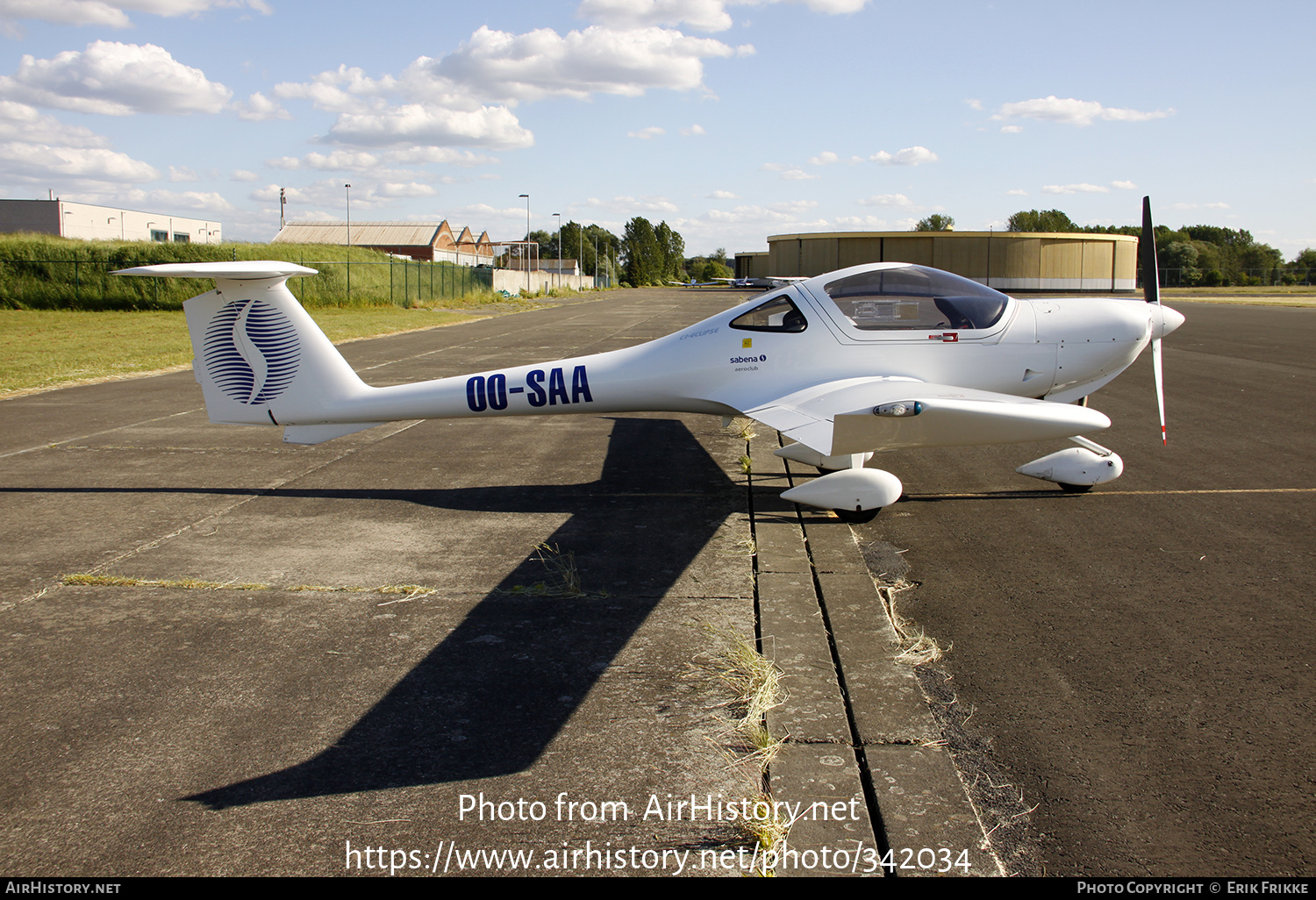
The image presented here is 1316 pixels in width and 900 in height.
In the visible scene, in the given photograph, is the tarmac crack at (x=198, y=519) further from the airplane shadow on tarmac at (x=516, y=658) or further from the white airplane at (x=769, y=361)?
the white airplane at (x=769, y=361)

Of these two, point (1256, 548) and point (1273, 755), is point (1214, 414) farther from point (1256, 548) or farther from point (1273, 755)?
point (1273, 755)

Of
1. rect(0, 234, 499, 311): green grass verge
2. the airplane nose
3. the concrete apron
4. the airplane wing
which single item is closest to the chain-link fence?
rect(0, 234, 499, 311): green grass verge

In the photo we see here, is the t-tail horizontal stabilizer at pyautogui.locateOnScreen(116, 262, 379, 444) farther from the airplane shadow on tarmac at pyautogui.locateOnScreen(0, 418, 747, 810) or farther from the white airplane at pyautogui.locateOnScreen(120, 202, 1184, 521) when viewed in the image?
the airplane shadow on tarmac at pyautogui.locateOnScreen(0, 418, 747, 810)

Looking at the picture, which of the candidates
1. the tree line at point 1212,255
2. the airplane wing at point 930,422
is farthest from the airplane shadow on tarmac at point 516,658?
the tree line at point 1212,255

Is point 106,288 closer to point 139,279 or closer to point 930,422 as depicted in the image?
point 139,279

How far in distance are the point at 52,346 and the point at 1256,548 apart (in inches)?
991

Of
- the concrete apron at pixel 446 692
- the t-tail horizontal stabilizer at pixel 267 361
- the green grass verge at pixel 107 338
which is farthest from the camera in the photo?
the green grass verge at pixel 107 338

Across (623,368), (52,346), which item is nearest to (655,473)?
(623,368)

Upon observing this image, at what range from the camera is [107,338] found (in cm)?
2344

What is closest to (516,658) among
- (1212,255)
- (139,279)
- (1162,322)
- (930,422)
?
(930,422)

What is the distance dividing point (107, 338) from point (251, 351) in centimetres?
1987

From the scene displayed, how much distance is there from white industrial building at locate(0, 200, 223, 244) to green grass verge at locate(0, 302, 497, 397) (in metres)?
41.5

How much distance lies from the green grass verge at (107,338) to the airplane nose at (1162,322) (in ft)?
53.9

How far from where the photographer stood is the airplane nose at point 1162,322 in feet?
26.0
